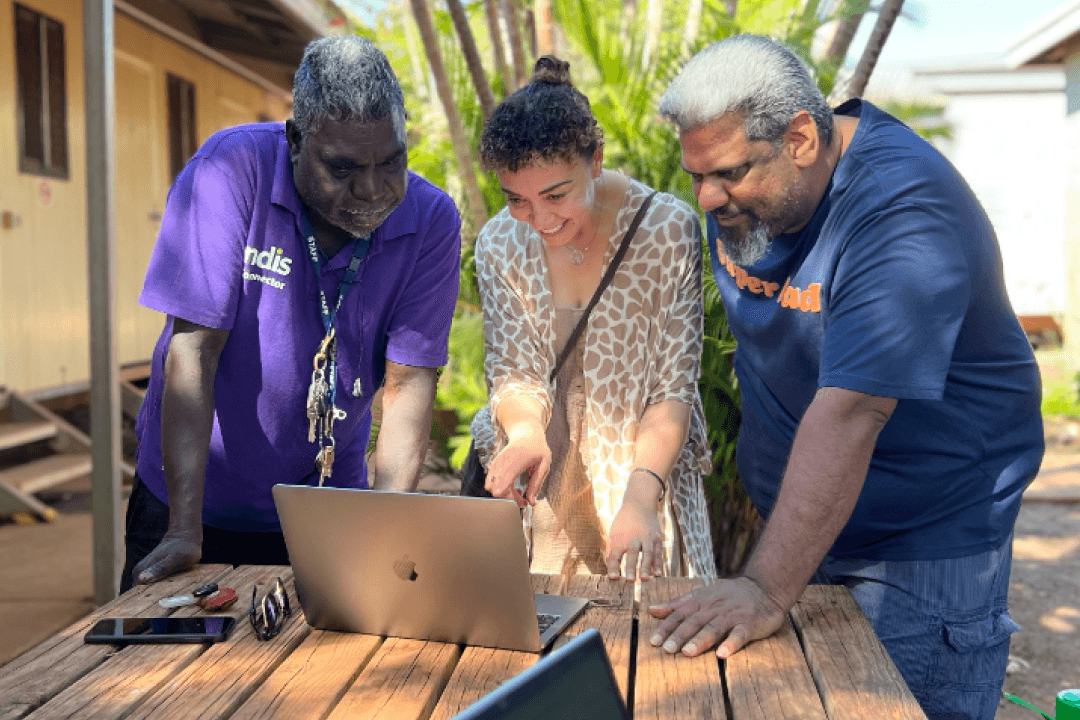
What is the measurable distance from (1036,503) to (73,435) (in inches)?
256

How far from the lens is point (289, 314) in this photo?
2.37 metres

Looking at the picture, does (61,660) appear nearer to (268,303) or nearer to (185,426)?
(185,426)

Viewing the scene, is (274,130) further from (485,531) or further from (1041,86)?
(1041,86)

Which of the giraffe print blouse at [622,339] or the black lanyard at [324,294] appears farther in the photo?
the giraffe print blouse at [622,339]

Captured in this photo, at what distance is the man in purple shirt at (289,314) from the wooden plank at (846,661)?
94cm

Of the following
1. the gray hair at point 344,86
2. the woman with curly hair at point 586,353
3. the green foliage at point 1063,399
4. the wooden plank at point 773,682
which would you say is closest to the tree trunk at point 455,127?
the woman with curly hair at point 586,353

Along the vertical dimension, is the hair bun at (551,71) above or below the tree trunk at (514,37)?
below

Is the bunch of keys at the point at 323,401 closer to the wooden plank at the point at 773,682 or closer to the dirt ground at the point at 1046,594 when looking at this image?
the wooden plank at the point at 773,682

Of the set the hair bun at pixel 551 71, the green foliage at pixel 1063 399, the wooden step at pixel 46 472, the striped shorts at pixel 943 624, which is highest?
the hair bun at pixel 551 71

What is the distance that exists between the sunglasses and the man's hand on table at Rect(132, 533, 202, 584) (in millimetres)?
277

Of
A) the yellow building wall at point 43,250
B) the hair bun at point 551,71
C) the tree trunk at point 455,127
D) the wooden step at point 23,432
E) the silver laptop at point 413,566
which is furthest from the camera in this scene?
the yellow building wall at point 43,250

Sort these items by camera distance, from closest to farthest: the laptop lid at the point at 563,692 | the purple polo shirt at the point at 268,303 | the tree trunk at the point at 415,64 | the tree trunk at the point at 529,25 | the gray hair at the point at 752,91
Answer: the laptop lid at the point at 563,692
the gray hair at the point at 752,91
the purple polo shirt at the point at 268,303
the tree trunk at the point at 529,25
the tree trunk at the point at 415,64

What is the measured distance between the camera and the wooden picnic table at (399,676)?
1636 millimetres

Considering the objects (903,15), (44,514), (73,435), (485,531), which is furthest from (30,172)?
(485,531)
